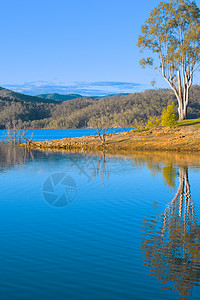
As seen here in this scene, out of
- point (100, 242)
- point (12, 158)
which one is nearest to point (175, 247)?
point (100, 242)

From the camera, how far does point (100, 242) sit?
10.9 meters

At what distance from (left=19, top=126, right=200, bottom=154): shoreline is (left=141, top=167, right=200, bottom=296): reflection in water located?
34.1 meters

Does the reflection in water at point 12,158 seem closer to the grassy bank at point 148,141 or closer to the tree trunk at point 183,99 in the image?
the grassy bank at point 148,141

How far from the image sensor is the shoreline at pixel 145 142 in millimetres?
49156

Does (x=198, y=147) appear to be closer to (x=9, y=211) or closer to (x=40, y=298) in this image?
(x=9, y=211)

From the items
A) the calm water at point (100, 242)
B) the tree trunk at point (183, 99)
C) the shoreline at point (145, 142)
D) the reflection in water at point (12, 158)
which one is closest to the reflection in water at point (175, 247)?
the calm water at point (100, 242)

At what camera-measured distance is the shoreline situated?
161 feet

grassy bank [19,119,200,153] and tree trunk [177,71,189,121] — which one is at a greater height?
tree trunk [177,71,189,121]

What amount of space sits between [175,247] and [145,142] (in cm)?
4428

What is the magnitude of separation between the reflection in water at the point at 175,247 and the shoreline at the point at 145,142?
34118 mm

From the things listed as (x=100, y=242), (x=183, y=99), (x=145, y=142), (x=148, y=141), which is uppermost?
(x=183, y=99)

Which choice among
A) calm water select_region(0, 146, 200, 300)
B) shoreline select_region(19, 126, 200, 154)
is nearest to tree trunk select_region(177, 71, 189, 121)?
shoreline select_region(19, 126, 200, 154)

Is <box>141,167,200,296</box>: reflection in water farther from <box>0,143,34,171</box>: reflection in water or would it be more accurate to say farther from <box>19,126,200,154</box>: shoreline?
<box>19,126,200,154</box>: shoreline

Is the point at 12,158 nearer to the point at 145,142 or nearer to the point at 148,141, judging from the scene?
the point at 145,142
